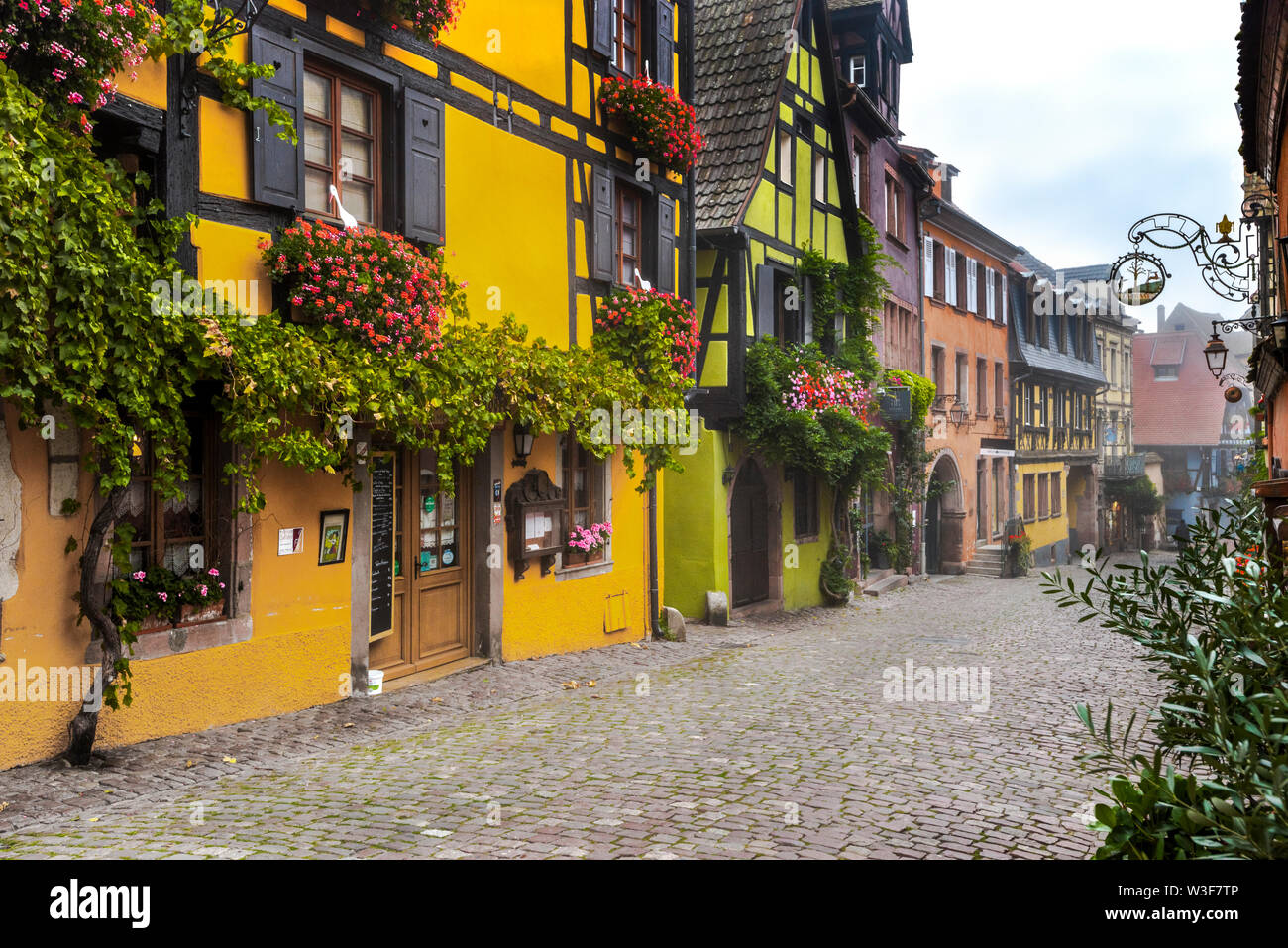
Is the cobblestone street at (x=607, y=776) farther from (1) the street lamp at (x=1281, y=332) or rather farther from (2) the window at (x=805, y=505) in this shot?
(2) the window at (x=805, y=505)

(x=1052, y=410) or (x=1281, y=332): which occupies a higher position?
(x=1052, y=410)

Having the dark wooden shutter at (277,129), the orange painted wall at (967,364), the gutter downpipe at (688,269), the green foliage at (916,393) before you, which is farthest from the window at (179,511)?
the orange painted wall at (967,364)

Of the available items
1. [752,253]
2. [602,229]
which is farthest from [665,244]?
[752,253]

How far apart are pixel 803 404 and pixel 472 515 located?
624 cm

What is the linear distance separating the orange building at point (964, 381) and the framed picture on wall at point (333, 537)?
1786 cm

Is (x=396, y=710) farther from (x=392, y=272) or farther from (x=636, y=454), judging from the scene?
(x=636, y=454)

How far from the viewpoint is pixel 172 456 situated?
23.2 ft

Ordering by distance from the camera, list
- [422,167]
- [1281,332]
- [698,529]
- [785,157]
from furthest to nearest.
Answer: [785,157] < [698,529] < [1281,332] < [422,167]

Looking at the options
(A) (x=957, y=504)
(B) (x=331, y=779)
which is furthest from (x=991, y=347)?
(B) (x=331, y=779)

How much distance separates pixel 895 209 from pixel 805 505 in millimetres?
8153

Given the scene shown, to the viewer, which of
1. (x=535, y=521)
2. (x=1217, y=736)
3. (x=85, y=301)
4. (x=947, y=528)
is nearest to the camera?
(x=1217, y=736)

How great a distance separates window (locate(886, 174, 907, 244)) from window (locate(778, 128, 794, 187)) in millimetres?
5905

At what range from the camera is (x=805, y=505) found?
18391mm

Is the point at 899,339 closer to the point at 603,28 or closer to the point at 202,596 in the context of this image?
the point at 603,28
